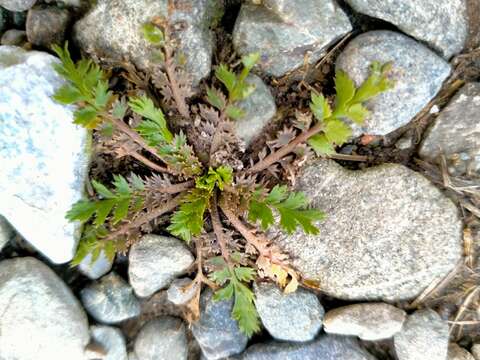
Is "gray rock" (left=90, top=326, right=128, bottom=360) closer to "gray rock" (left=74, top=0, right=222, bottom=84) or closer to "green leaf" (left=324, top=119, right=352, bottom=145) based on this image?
"gray rock" (left=74, top=0, right=222, bottom=84)

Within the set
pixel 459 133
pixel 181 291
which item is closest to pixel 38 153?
pixel 181 291

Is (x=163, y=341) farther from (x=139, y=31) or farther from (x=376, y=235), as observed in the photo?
(x=139, y=31)

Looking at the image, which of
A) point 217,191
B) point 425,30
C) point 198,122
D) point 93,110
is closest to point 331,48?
point 425,30

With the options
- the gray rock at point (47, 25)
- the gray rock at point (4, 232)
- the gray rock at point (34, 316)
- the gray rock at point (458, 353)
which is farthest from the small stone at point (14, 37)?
the gray rock at point (458, 353)

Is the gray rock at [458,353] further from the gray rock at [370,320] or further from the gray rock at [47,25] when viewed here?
the gray rock at [47,25]

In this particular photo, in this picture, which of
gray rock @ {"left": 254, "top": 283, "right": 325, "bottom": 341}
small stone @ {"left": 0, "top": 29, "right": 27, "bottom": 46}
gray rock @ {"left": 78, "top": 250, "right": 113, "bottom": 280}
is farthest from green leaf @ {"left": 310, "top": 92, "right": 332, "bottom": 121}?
small stone @ {"left": 0, "top": 29, "right": 27, "bottom": 46}

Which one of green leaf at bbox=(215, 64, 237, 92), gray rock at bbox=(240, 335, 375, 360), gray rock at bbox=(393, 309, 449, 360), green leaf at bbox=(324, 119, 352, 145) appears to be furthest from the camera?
gray rock at bbox=(240, 335, 375, 360)
